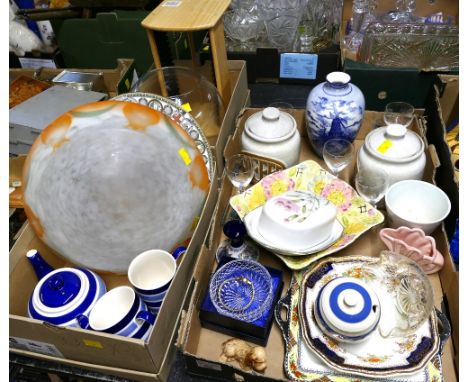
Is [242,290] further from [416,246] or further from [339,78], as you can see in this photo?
[339,78]

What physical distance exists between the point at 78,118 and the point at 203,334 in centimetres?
48

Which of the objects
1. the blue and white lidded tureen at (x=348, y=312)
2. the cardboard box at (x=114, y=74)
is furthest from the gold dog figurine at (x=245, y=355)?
the cardboard box at (x=114, y=74)

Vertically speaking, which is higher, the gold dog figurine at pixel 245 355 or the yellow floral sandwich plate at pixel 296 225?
the yellow floral sandwich plate at pixel 296 225

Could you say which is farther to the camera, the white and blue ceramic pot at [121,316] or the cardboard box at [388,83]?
the cardboard box at [388,83]

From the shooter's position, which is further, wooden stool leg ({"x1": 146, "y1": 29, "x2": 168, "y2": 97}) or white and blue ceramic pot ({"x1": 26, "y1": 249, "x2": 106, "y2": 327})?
wooden stool leg ({"x1": 146, "y1": 29, "x2": 168, "y2": 97})

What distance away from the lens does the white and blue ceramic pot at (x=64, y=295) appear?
611 mm

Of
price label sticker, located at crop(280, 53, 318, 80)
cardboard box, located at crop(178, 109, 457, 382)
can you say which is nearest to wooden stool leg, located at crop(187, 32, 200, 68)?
price label sticker, located at crop(280, 53, 318, 80)

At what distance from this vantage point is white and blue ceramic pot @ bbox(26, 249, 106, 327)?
0.61 metres

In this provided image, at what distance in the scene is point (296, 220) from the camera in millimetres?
718

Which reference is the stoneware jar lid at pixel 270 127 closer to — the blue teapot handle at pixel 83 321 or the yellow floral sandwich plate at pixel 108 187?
the yellow floral sandwich plate at pixel 108 187

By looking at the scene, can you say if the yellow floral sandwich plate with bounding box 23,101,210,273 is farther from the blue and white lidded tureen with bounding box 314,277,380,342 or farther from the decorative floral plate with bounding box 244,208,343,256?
the blue and white lidded tureen with bounding box 314,277,380,342

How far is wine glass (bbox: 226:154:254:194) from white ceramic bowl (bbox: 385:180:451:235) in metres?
0.30

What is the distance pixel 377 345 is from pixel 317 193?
0.34m

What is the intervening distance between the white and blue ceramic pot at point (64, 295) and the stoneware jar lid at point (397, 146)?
0.63 metres
